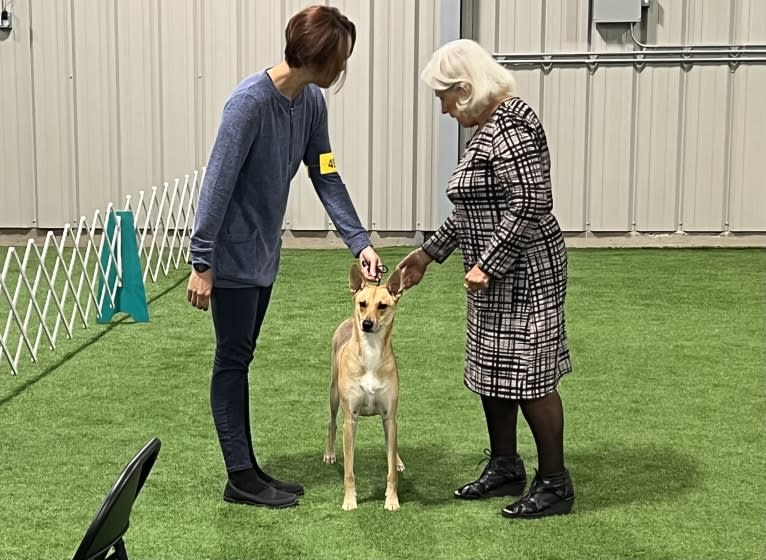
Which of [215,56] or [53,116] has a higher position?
[215,56]

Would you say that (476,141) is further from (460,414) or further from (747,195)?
(747,195)

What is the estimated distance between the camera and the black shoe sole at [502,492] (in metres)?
3.92

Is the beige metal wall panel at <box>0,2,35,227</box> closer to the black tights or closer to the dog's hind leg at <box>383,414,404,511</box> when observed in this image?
the dog's hind leg at <box>383,414,404,511</box>

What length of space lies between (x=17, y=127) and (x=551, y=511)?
8.60m

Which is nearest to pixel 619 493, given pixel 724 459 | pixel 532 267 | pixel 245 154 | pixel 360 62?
pixel 724 459

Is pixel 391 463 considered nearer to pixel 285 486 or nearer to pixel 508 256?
pixel 285 486

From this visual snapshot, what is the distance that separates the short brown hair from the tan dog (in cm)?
69

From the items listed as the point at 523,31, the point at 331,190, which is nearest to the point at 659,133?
the point at 523,31

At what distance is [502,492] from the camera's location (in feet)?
12.9

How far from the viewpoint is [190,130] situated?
10.9 metres

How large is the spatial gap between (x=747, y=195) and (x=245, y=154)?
812cm

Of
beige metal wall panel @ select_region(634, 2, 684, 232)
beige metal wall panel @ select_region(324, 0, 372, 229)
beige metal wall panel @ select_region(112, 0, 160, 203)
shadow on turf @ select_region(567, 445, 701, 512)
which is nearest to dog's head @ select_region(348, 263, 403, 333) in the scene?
shadow on turf @ select_region(567, 445, 701, 512)

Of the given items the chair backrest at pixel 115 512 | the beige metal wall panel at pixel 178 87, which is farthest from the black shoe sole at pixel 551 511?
the beige metal wall panel at pixel 178 87

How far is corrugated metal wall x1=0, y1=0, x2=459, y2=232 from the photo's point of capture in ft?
35.0
